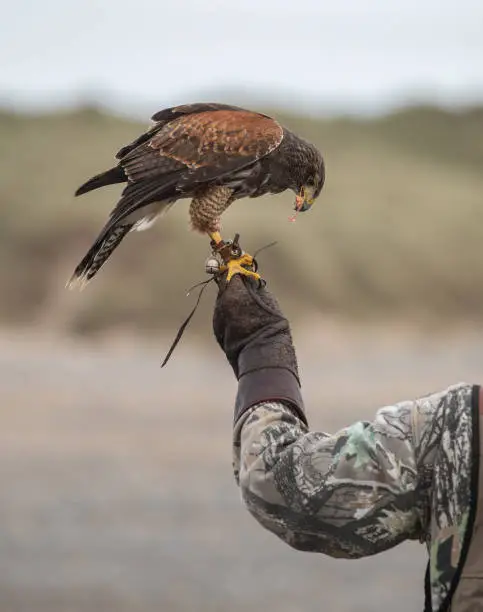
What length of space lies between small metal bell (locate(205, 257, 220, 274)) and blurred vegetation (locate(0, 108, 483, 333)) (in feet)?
140

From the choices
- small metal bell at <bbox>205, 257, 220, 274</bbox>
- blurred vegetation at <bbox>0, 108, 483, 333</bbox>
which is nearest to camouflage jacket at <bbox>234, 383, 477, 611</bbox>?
small metal bell at <bbox>205, 257, 220, 274</bbox>

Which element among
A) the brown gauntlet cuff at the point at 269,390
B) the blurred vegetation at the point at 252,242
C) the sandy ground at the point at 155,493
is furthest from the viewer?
the blurred vegetation at the point at 252,242

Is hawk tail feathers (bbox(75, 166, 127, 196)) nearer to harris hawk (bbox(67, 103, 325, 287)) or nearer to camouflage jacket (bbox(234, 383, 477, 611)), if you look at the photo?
harris hawk (bbox(67, 103, 325, 287))

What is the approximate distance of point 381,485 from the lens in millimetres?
2793

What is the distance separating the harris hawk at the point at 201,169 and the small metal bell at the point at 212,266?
2.23 feet

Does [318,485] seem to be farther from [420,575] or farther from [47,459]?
[47,459]

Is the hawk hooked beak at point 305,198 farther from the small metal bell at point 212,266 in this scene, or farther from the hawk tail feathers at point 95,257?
the small metal bell at point 212,266

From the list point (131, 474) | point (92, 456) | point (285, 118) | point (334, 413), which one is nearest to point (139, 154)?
point (131, 474)

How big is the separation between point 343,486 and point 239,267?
4.12ft

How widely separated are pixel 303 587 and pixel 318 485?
1463 centimetres

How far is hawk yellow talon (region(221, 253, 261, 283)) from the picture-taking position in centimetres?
383

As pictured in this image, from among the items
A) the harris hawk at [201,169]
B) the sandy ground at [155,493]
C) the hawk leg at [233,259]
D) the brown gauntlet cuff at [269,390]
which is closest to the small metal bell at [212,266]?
the hawk leg at [233,259]

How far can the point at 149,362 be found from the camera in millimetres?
42281

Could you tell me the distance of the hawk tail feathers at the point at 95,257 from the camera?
15.8 feet
